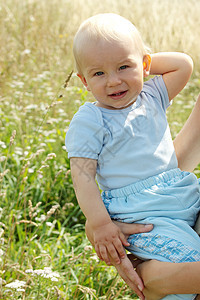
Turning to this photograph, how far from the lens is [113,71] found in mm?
1664

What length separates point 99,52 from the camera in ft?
5.38

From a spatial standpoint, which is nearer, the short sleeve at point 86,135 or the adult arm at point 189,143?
the short sleeve at point 86,135

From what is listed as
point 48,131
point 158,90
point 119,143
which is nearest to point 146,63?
point 158,90

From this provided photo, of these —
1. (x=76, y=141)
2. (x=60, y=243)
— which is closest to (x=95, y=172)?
(x=76, y=141)

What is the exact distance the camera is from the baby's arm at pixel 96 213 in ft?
5.35

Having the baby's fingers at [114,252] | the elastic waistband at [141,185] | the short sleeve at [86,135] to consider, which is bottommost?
the baby's fingers at [114,252]

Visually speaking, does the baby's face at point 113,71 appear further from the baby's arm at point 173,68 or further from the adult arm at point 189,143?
the adult arm at point 189,143

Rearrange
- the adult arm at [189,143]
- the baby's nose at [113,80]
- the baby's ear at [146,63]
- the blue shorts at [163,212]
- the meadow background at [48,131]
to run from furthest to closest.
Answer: the meadow background at [48,131] < the adult arm at [189,143] < the baby's ear at [146,63] < the baby's nose at [113,80] < the blue shorts at [163,212]

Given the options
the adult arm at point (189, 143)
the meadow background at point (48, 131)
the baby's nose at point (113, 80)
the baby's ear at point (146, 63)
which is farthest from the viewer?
the meadow background at point (48, 131)

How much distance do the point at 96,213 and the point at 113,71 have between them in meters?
0.52

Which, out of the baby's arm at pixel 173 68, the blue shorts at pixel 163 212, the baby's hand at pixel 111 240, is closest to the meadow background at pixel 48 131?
the baby's hand at pixel 111 240

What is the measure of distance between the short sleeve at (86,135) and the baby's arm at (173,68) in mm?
379

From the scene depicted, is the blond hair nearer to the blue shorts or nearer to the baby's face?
the baby's face

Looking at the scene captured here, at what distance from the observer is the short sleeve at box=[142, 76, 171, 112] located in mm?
1869
